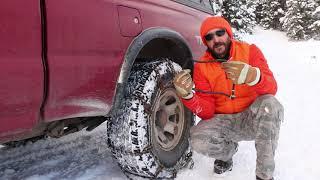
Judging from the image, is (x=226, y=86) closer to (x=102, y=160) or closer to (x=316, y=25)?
(x=102, y=160)

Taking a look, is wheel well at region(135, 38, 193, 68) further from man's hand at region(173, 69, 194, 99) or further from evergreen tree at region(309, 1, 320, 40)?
evergreen tree at region(309, 1, 320, 40)

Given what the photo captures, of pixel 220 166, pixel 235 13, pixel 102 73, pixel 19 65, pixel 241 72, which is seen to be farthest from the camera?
pixel 235 13

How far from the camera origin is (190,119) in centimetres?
361

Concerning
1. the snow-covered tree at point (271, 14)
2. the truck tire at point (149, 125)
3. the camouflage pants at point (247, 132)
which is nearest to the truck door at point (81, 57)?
the truck tire at point (149, 125)

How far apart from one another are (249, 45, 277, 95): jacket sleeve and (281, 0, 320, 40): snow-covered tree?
90.4 feet

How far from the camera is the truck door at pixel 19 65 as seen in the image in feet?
6.36

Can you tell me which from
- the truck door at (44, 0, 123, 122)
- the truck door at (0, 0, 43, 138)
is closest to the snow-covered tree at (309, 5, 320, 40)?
the truck door at (44, 0, 123, 122)

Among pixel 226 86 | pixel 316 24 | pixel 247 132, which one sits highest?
pixel 316 24

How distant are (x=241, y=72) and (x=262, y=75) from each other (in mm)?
231

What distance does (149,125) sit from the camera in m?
2.98

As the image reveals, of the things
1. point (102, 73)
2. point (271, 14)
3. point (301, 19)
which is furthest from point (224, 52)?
point (271, 14)

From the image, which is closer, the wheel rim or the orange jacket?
the orange jacket

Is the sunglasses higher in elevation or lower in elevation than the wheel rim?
higher

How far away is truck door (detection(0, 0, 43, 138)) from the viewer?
194 cm
